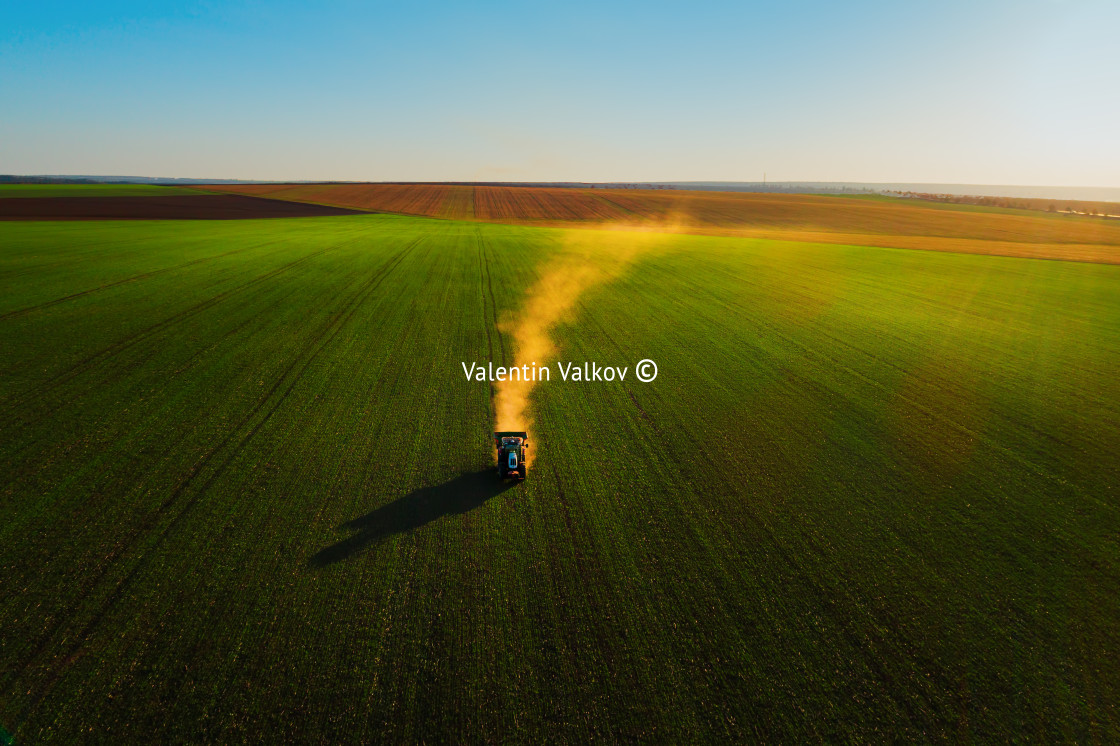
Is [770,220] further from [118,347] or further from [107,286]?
[118,347]

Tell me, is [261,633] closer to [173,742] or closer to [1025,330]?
[173,742]

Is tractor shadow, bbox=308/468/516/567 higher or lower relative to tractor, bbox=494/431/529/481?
lower

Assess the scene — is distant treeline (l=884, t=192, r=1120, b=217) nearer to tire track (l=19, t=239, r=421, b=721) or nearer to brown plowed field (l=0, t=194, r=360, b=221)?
tire track (l=19, t=239, r=421, b=721)

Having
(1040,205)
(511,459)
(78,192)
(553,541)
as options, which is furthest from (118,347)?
(1040,205)

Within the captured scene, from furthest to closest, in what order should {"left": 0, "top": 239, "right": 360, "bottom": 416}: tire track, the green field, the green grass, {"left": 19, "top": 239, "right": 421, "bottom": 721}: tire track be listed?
1. the green grass
2. {"left": 0, "top": 239, "right": 360, "bottom": 416}: tire track
3. {"left": 19, "top": 239, "right": 421, "bottom": 721}: tire track
4. the green field

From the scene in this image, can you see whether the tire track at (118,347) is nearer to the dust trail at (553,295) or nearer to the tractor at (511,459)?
the dust trail at (553,295)

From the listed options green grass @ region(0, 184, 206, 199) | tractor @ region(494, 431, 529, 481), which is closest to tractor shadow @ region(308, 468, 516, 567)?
tractor @ region(494, 431, 529, 481)

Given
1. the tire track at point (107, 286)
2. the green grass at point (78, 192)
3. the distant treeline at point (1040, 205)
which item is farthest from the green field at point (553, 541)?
the distant treeline at point (1040, 205)
